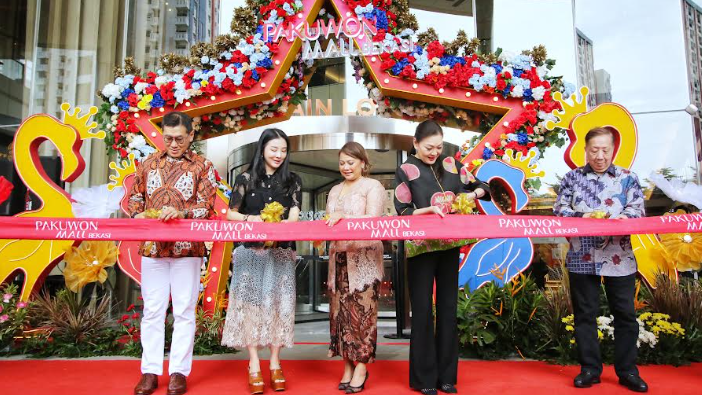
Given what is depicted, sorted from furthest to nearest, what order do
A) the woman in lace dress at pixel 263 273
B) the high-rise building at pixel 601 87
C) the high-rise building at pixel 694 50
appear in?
the high-rise building at pixel 601 87 < the high-rise building at pixel 694 50 < the woman in lace dress at pixel 263 273

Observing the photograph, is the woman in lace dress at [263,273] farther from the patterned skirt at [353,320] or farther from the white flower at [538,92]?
the white flower at [538,92]

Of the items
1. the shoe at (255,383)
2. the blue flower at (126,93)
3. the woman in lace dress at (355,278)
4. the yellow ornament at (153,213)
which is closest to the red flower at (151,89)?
the blue flower at (126,93)

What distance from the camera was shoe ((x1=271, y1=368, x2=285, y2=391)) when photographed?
10.7ft

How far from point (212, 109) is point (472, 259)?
295 centimetres

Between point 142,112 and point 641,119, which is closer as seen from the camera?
point 142,112

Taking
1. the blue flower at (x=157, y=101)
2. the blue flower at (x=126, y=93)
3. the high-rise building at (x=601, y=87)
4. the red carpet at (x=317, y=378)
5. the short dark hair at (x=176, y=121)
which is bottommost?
the red carpet at (x=317, y=378)

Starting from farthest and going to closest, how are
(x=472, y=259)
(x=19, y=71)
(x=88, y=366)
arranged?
1. (x=19, y=71)
2. (x=472, y=259)
3. (x=88, y=366)

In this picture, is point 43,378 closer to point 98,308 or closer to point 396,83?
point 98,308

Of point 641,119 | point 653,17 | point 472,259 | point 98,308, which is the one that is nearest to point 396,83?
point 472,259

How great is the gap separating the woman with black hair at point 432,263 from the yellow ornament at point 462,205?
0.15 ft

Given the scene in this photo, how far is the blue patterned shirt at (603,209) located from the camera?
3311 mm

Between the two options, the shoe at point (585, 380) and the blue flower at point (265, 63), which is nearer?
the shoe at point (585, 380)

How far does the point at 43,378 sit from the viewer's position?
367 cm

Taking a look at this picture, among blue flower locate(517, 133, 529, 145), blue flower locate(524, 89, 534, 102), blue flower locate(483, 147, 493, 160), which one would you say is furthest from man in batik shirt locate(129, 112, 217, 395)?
blue flower locate(524, 89, 534, 102)
